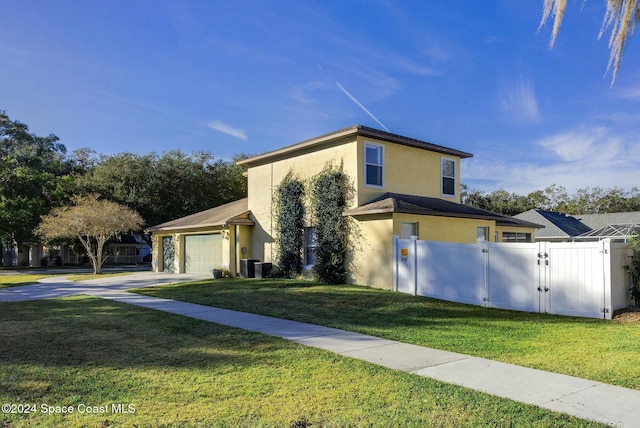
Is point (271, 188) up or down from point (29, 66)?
down

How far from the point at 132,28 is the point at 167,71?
2849mm

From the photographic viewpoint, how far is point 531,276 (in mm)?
10844

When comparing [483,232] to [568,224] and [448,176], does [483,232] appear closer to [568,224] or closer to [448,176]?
[448,176]

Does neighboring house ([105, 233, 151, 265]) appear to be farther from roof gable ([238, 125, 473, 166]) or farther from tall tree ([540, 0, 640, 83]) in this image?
tall tree ([540, 0, 640, 83])

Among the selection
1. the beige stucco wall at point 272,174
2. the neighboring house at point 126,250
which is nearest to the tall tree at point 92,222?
the beige stucco wall at point 272,174

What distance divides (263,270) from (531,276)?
1179 cm

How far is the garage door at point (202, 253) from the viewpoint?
23.0 metres

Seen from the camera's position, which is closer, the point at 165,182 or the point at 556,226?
the point at 556,226

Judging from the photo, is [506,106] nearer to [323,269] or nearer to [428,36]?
[428,36]

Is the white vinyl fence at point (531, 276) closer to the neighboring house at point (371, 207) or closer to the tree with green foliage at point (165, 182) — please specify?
the neighboring house at point (371, 207)

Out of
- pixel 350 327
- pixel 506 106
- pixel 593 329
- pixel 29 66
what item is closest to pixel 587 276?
pixel 593 329

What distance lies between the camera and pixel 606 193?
56500mm

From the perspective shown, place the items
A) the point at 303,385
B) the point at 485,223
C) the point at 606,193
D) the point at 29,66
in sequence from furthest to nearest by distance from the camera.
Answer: the point at 606,193
the point at 485,223
the point at 29,66
the point at 303,385

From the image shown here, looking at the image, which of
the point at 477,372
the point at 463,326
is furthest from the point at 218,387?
the point at 463,326
